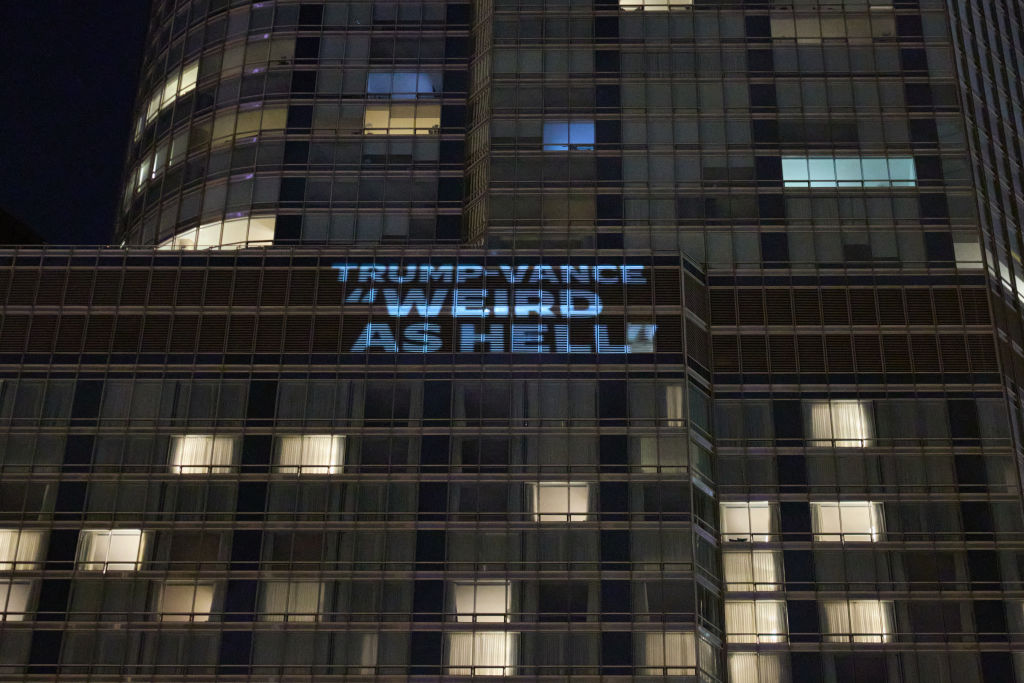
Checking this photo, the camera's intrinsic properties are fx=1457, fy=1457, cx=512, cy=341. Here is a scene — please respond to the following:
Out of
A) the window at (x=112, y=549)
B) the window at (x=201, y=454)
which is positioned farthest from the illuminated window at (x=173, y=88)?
the window at (x=112, y=549)

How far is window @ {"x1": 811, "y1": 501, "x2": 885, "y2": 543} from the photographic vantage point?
235 ft

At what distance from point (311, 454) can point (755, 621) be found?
23.2 metres

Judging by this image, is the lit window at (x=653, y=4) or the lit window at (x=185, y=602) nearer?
the lit window at (x=185, y=602)

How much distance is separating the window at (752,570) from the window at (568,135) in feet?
85.0

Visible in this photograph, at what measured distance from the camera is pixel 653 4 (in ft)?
294

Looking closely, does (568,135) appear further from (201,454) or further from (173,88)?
(201,454)

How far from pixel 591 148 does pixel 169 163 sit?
1025 inches

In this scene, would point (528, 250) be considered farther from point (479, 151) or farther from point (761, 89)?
point (761, 89)

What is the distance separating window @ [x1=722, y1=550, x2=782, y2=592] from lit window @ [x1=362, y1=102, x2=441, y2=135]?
105 ft

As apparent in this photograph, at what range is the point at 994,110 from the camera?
8806 cm

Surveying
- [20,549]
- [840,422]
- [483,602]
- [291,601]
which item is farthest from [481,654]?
[20,549]

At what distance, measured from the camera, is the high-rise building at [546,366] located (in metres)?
68.7

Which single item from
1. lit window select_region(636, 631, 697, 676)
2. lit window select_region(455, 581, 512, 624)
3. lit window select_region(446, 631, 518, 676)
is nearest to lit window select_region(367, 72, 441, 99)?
lit window select_region(455, 581, 512, 624)

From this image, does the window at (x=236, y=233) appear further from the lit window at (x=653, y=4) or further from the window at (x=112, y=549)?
the lit window at (x=653, y=4)
